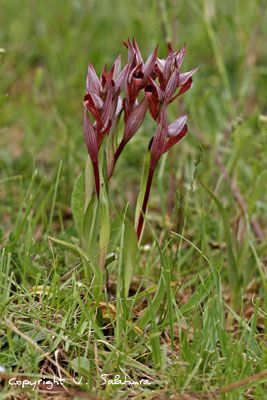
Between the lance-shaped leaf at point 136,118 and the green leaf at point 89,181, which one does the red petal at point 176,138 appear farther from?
the green leaf at point 89,181

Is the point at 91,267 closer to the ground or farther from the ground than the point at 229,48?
closer to the ground

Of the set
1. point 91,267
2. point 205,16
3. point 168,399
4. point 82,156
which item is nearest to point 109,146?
point 91,267

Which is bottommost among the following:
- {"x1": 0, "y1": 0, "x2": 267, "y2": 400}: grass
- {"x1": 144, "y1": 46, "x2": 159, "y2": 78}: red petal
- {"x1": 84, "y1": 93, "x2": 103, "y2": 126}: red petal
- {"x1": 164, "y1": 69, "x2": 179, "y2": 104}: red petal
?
{"x1": 0, "y1": 0, "x2": 267, "y2": 400}: grass

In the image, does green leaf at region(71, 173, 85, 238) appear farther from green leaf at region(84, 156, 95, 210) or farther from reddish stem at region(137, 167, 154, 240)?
reddish stem at region(137, 167, 154, 240)

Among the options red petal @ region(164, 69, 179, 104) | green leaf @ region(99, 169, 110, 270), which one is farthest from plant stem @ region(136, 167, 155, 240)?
red petal @ region(164, 69, 179, 104)

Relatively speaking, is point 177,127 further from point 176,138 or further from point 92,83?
point 92,83

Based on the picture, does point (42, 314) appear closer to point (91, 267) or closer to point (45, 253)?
point (91, 267)
